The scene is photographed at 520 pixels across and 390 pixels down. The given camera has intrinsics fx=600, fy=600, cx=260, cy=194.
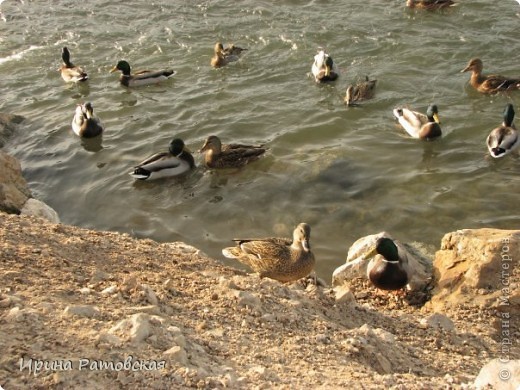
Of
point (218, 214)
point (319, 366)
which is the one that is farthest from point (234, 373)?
point (218, 214)

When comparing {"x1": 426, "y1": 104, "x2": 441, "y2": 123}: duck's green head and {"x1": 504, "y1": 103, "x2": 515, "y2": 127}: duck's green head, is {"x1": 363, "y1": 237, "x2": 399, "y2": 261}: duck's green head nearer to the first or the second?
{"x1": 426, "y1": 104, "x2": 441, "y2": 123}: duck's green head

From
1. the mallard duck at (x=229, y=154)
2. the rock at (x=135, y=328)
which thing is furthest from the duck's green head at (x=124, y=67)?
the rock at (x=135, y=328)

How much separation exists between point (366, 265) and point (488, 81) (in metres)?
6.33

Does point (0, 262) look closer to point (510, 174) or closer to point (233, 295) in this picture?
point (233, 295)

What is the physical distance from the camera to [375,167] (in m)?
9.96

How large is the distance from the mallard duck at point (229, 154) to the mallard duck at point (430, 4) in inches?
294

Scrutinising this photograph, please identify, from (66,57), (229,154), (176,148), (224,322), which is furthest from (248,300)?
(66,57)

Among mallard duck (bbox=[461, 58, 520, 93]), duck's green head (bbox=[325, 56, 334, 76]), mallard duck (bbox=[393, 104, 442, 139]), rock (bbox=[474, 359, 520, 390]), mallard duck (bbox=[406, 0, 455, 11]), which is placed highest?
mallard duck (bbox=[406, 0, 455, 11])

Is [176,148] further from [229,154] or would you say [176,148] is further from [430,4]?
[430,4]

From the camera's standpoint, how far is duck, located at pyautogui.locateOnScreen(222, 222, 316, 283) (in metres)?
6.54

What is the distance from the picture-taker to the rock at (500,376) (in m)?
3.84

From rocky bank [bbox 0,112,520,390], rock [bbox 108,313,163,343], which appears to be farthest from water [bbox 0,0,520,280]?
rock [bbox 108,313,163,343]

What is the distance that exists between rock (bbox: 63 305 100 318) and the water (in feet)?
12.9

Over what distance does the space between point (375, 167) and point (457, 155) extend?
155 centimetres
